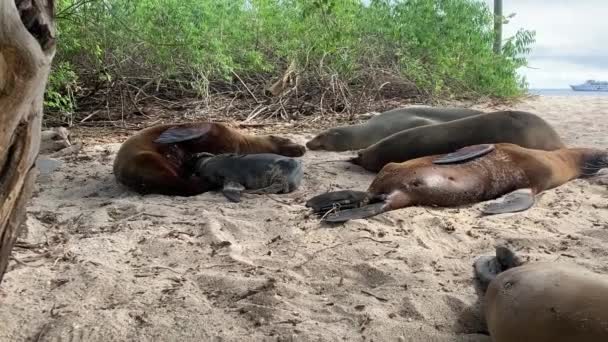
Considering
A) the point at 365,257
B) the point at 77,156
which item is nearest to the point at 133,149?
the point at 77,156

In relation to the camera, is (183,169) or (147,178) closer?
(147,178)

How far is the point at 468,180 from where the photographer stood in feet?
13.7

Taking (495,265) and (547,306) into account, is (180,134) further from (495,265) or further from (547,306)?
(547,306)

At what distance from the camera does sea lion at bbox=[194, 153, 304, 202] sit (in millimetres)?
4355

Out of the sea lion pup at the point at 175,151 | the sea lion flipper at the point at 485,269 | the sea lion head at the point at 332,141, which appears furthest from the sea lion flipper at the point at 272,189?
the sea lion head at the point at 332,141

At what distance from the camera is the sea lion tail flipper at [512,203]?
3.77 metres

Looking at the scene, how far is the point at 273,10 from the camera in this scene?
29.1 ft

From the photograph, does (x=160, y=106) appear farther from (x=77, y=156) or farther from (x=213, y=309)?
(x=213, y=309)

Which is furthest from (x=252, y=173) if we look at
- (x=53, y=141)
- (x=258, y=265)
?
(x=53, y=141)

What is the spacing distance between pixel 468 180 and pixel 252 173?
4.76ft

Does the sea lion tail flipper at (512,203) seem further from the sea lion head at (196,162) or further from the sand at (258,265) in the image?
the sea lion head at (196,162)

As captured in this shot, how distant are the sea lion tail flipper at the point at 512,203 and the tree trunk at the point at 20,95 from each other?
263cm

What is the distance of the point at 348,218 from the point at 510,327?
1678 mm

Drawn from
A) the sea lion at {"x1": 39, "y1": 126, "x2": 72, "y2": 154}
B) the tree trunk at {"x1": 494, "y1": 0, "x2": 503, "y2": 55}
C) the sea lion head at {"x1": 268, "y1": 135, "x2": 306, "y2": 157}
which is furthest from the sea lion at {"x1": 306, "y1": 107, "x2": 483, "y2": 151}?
the tree trunk at {"x1": 494, "y1": 0, "x2": 503, "y2": 55}
